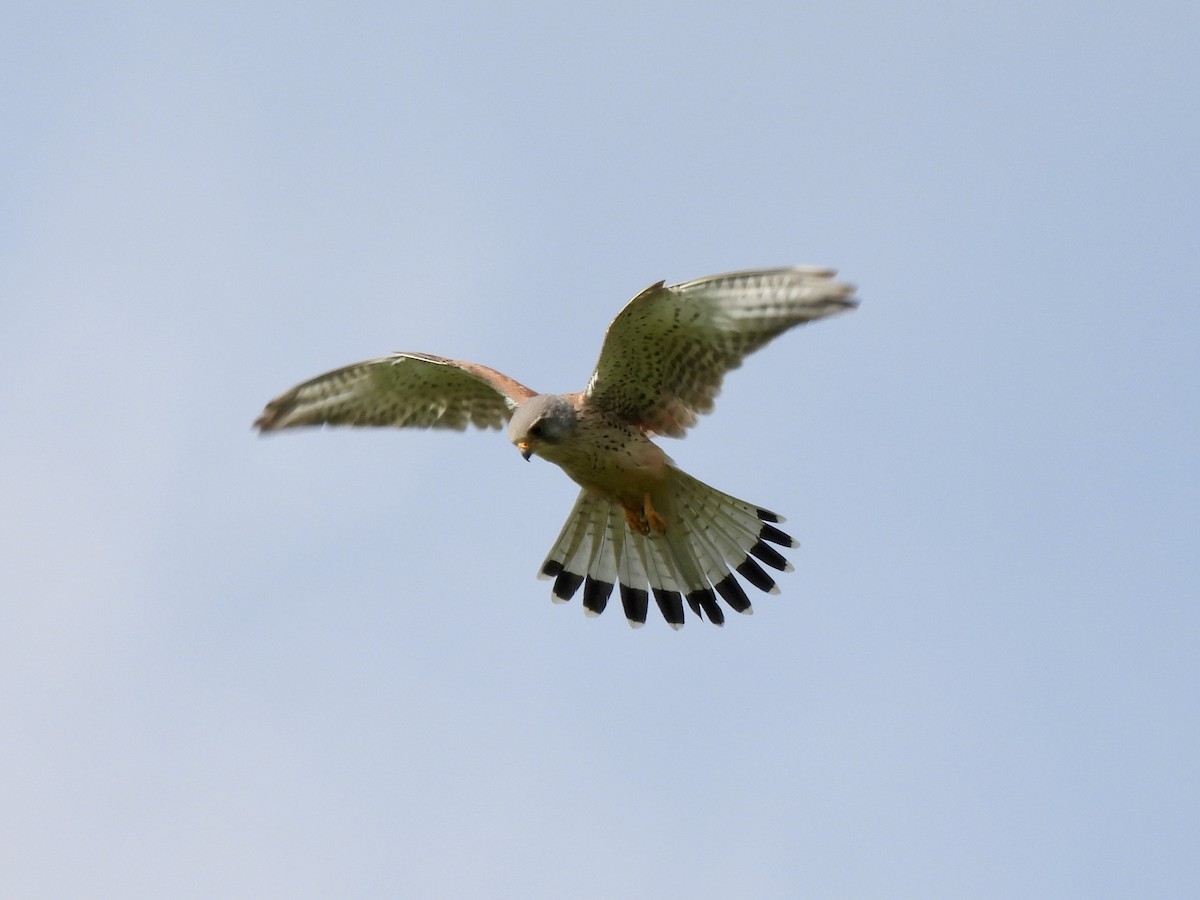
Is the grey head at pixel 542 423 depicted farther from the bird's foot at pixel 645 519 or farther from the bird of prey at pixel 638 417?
the bird's foot at pixel 645 519

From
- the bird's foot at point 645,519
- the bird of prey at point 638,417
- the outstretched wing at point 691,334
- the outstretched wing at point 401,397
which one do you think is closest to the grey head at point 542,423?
the bird of prey at point 638,417

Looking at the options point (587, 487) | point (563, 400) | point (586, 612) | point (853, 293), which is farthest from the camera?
point (586, 612)

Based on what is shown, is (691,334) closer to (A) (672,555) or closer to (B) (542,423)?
(B) (542,423)

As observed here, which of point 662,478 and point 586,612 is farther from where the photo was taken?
point 586,612

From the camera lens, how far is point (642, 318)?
25.8 feet

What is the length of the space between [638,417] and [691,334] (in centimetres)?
73

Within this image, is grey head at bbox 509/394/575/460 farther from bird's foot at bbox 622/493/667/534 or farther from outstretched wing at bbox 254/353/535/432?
bird's foot at bbox 622/493/667/534

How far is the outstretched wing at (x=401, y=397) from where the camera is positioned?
8.92 m

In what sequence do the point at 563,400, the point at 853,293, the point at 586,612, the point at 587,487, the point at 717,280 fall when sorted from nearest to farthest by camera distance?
the point at 853,293, the point at 717,280, the point at 563,400, the point at 587,487, the point at 586,612

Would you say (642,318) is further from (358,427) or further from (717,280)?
(358,427)

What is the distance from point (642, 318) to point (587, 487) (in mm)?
1324

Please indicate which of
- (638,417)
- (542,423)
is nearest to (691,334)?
(638,417)

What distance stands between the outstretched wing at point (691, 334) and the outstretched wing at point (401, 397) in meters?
0.64

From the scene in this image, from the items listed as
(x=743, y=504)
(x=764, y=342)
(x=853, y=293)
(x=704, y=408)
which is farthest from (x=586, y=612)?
(x=853, y=293)
